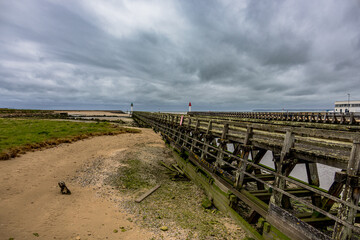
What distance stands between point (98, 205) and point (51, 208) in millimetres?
1843

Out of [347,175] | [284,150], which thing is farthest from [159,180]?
[347,175]

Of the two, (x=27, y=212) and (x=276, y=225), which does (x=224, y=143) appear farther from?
(x=27, y=212)

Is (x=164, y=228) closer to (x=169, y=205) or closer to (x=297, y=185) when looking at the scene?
(x=169, y=205)

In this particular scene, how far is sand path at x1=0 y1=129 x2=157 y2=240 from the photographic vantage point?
21.0ft

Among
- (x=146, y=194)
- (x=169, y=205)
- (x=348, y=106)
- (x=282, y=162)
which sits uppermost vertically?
(x=348, y=106)

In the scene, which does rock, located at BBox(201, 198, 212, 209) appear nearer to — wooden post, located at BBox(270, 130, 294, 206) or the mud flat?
the mud flat

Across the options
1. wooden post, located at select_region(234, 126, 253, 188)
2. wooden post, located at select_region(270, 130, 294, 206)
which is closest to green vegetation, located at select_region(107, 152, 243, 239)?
wooden post, located at select_region(234, 126, 253, 188)

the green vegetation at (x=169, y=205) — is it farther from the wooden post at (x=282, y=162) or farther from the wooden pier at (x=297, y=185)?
the wooden post at (x=282, y=162)

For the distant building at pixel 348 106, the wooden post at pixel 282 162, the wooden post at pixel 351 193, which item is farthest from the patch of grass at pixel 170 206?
the distant building at pixel 348 106

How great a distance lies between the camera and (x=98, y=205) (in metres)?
8.40

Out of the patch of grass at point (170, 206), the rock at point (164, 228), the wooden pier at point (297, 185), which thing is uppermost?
the wooden pier at point (297, 185)

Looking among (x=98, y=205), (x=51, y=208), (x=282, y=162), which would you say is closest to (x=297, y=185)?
(x=282, y=162)

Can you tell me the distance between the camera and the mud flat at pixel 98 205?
6.61 m

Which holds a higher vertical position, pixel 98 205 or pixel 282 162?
pixel 282 162
